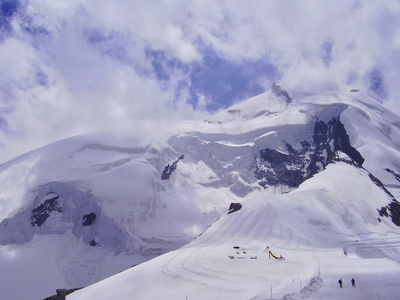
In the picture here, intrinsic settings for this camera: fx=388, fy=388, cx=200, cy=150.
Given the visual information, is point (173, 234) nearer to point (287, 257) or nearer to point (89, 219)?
point (89, 219)

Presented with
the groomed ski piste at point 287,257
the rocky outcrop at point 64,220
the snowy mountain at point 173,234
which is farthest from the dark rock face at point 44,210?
the groomed ski piste at point 287,257

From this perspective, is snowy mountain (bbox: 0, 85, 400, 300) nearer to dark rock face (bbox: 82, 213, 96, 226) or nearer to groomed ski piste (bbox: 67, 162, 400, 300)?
groomed ski piste (bbox: 67, 162, 400, 300)

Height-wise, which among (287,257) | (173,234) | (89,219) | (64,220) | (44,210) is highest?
(44,210)

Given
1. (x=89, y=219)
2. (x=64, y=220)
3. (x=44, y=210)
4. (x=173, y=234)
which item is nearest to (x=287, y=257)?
(x=173, y=234)

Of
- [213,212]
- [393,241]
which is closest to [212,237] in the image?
[393,241]

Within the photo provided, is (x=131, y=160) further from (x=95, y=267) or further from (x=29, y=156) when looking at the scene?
(x=95, y=267)

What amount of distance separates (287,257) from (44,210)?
12866 cm

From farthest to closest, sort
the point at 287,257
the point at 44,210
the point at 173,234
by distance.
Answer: the point at 173,234 < the point at 44,210 < the point at 287,257

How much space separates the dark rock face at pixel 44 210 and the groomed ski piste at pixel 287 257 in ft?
317

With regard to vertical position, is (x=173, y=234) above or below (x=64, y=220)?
below

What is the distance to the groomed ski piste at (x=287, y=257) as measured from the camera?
40844mm

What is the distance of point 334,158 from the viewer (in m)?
177

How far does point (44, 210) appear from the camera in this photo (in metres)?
164

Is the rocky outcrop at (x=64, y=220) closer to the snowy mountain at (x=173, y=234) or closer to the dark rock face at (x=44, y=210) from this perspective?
the dark rock face at (x=44, y=210)
